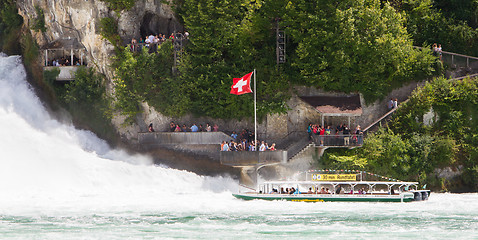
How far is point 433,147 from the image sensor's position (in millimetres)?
67750

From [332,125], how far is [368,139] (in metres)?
3.11

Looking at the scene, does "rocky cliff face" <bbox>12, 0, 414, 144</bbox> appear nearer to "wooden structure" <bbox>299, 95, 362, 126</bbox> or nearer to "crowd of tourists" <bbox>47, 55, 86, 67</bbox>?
"wooden structure" <bbox>299, 95, 362, 126</bbox>

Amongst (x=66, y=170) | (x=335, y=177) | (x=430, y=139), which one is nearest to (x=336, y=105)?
(x=335, y=177)

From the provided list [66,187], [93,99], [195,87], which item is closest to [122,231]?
[66,187]

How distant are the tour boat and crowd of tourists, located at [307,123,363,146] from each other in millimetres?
3030

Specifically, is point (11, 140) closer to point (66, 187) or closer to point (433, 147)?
point (66, 187)

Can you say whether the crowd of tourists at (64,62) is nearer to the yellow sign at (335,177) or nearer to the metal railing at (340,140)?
the metal railing at (340,140)

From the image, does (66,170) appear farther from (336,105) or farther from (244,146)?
(336,105)

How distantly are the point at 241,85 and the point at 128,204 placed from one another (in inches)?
475

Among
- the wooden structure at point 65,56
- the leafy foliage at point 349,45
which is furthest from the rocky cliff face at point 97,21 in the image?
the leafy foliage at point 349,45

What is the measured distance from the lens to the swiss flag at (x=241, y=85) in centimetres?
6544

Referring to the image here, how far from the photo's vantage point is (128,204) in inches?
2388

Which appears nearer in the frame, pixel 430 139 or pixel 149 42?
pixel 430 139

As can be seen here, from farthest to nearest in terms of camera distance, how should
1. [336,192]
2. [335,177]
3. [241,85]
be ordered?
[241,85]
[335,177]
[336,192]
